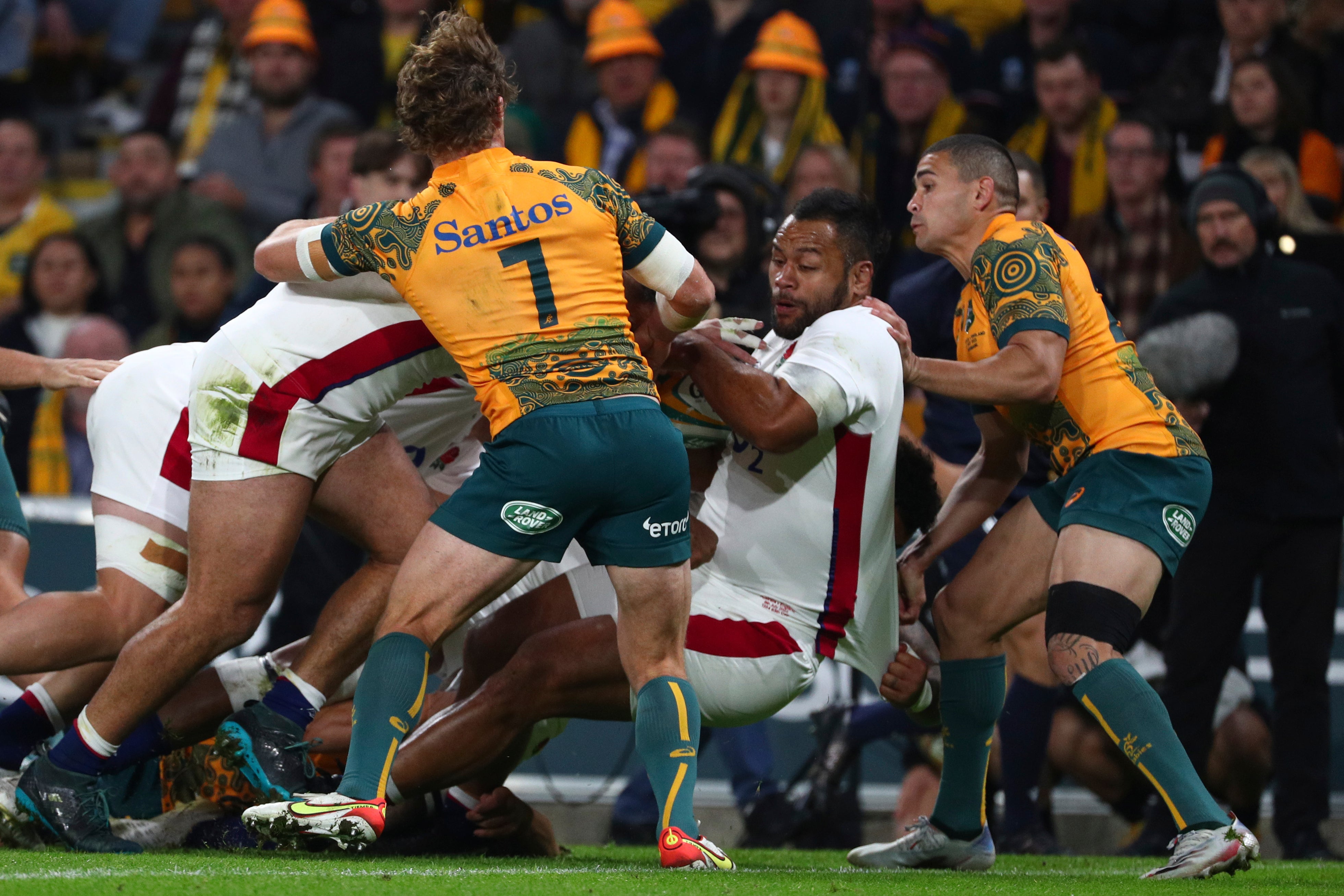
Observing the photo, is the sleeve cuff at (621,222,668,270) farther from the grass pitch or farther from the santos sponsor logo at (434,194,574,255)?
the grass pitch

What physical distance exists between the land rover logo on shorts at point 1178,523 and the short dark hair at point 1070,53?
4470mm

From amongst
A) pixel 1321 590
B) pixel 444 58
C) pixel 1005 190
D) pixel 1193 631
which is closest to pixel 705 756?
pixel 1193 631

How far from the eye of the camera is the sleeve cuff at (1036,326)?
430 cm

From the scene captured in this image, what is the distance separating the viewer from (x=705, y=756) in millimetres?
7051

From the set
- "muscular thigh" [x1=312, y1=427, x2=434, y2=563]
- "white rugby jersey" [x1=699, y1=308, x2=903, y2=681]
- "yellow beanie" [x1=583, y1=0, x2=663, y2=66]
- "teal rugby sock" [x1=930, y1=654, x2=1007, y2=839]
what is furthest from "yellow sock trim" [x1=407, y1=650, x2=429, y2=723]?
"yellow beanie" [x1=583, y1=0, x2=663, y2=66]

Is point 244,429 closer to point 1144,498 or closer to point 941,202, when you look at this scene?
point 941,202

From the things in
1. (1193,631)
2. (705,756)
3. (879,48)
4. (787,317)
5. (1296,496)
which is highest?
(879,48)

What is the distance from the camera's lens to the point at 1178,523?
172 inches

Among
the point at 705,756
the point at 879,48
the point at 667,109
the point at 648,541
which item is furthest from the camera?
the point at 667,109

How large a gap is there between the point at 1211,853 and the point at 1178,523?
2.95 ft

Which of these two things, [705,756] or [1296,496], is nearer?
[1296,496]

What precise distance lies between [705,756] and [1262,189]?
3.36 m

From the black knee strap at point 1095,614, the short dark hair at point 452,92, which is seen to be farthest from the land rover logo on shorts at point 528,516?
the black knee strap at point 1095,614

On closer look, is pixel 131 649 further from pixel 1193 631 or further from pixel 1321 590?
pixel 1321 590
